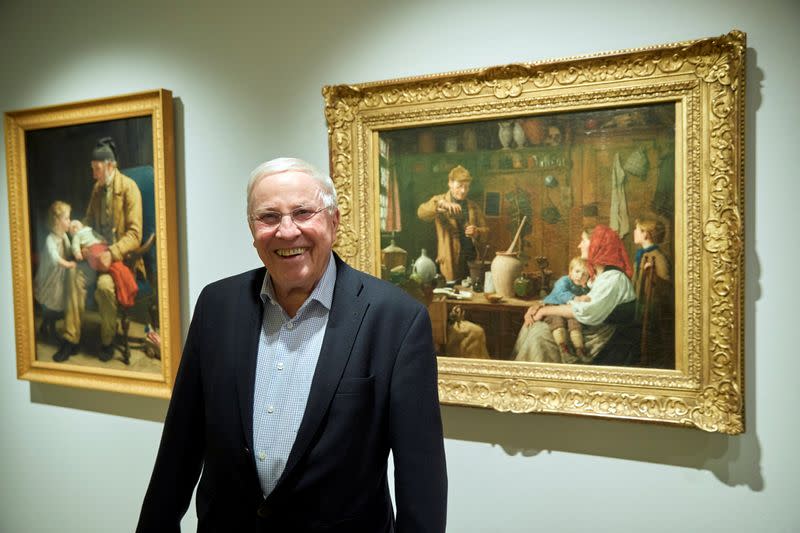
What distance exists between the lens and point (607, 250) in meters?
2.08

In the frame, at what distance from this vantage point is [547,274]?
2.17 m

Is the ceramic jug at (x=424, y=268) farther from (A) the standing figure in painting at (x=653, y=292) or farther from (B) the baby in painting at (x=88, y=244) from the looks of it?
(B) the baby in painting at (x=88, y=244)

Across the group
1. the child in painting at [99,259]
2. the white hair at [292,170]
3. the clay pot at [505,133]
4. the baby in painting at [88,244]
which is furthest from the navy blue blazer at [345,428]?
the baby in painting at [88,244]

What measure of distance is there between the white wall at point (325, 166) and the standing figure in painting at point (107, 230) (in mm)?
246

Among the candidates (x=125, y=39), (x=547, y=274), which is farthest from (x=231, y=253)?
(x=547, y=274)

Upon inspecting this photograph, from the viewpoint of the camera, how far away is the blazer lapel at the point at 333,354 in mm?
1481

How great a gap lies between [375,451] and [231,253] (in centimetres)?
146

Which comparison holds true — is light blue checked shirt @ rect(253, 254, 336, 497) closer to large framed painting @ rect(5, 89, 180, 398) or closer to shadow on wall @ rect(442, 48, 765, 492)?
shadow on wall @ rect(442, 48, 765, 492)

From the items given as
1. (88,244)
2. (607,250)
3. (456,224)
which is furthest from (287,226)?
(88,244)

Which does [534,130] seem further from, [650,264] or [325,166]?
[325,166]

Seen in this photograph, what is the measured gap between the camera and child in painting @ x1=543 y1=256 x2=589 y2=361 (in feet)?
6.95

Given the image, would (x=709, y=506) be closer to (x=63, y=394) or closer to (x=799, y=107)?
(x=799, y=107)

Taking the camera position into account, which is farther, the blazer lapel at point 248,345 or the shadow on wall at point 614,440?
the shadow on wall at point 614,440

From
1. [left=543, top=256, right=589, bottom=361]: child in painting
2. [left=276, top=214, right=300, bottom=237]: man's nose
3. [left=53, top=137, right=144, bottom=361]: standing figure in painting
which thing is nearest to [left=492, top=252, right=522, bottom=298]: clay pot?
[left=543, top=256, right=589, bottom=361]: child in painting
